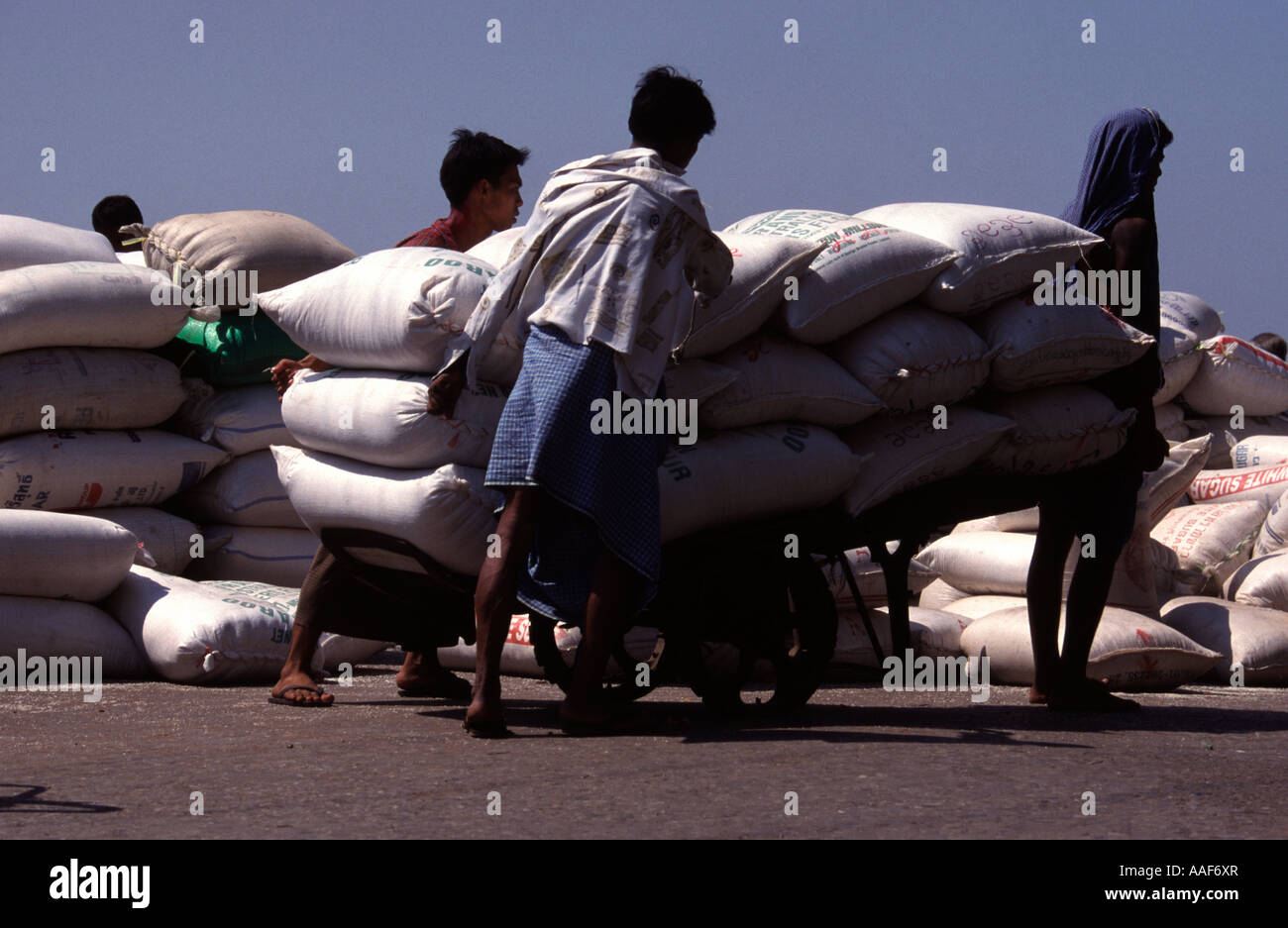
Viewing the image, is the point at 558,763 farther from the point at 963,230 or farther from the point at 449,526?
the point at 963,230

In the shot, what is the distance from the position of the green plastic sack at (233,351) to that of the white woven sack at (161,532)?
705 mm

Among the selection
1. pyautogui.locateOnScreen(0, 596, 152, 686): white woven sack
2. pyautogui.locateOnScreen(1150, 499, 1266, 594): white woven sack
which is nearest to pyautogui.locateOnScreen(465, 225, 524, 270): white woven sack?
pyautogui.locateOnScreen(0, 596, 152, 686): white woven sack

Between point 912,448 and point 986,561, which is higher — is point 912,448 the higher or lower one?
the higher one

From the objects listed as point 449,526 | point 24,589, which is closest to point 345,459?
point 449,526

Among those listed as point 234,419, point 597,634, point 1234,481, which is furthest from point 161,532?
point 1234,481

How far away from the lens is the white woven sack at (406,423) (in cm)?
412

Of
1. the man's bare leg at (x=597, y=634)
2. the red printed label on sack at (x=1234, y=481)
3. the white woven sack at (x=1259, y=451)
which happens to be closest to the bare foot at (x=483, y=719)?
the man's bare leg at (x=597, y=634)

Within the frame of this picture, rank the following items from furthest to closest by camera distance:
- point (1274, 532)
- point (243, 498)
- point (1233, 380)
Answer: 1. point (1233, 380)
2. point (1274, 532)
3. point (243, 498)

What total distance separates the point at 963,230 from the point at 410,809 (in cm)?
260

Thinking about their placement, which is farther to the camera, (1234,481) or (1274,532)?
(1234,481)

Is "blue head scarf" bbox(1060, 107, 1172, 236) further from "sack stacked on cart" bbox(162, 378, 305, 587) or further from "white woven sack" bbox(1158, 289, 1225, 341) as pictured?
"white woven sack" bbox(1158, 289, 1225, 341)

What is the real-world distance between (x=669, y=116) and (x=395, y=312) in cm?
90

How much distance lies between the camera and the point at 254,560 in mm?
6785

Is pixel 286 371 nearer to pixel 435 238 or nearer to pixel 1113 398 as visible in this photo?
pixel 435 238
